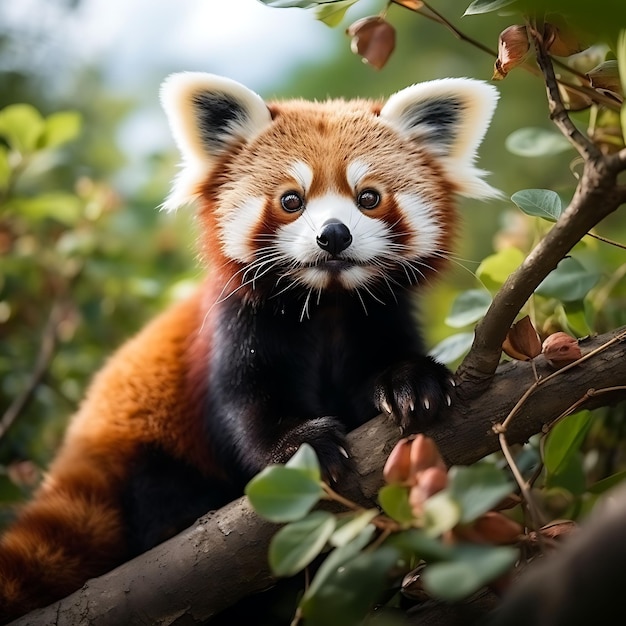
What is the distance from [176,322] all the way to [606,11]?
2.40m

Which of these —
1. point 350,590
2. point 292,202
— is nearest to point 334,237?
point 292,202

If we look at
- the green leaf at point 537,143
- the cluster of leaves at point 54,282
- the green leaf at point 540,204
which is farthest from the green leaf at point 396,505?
the cluster of leaves at point 54,282

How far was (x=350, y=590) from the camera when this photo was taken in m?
1.21

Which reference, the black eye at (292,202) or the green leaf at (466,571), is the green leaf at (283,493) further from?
the black eye at (292,202)

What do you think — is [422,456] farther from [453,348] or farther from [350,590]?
[453,348]

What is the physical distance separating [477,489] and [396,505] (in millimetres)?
164

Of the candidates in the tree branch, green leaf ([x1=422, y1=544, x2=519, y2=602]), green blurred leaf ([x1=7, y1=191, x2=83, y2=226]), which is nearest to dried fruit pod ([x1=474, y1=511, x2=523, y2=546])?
green leaf ([x1=422, y1=544, x2=519, y2=602])

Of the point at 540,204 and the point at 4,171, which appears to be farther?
the point at 4,171

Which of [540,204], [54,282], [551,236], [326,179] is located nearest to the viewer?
[551,236]

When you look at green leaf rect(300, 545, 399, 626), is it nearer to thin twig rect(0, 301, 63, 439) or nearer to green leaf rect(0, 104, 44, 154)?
thin twig rect(0, 301, 63, 439)

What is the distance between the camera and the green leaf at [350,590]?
1204mm

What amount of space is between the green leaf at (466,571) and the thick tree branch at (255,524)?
85cm

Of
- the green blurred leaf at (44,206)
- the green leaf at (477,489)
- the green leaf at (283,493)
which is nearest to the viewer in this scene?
the green leaf at (477,489)

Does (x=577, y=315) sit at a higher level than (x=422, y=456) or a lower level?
lower
